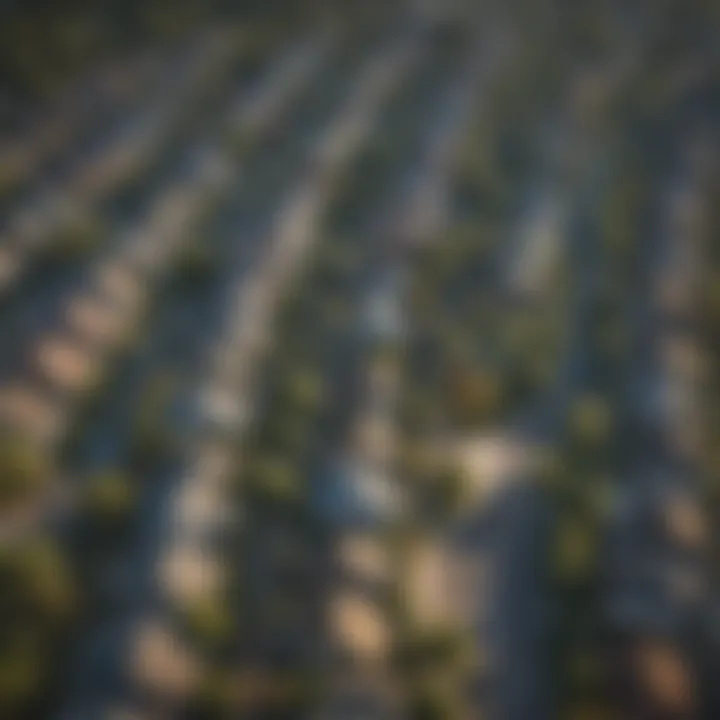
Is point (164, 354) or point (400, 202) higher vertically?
point (400, 202)

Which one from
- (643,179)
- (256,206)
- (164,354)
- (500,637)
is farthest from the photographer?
(643,179)

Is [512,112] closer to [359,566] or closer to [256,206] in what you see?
[256,206]

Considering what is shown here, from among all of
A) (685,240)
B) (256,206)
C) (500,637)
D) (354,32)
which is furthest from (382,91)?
(500,637)

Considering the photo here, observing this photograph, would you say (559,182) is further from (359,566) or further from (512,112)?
(359,566)

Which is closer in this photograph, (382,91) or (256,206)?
(256,206)

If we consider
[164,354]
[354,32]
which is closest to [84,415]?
[164,354]

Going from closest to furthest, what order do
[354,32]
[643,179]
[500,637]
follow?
[500,637], [643,179], [354,32]

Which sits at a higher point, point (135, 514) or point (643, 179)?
point (643, 179)

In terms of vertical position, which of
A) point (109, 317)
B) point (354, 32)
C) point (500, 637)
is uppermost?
point (354, 32)

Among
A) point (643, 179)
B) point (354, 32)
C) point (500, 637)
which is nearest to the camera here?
point (500, 637)
